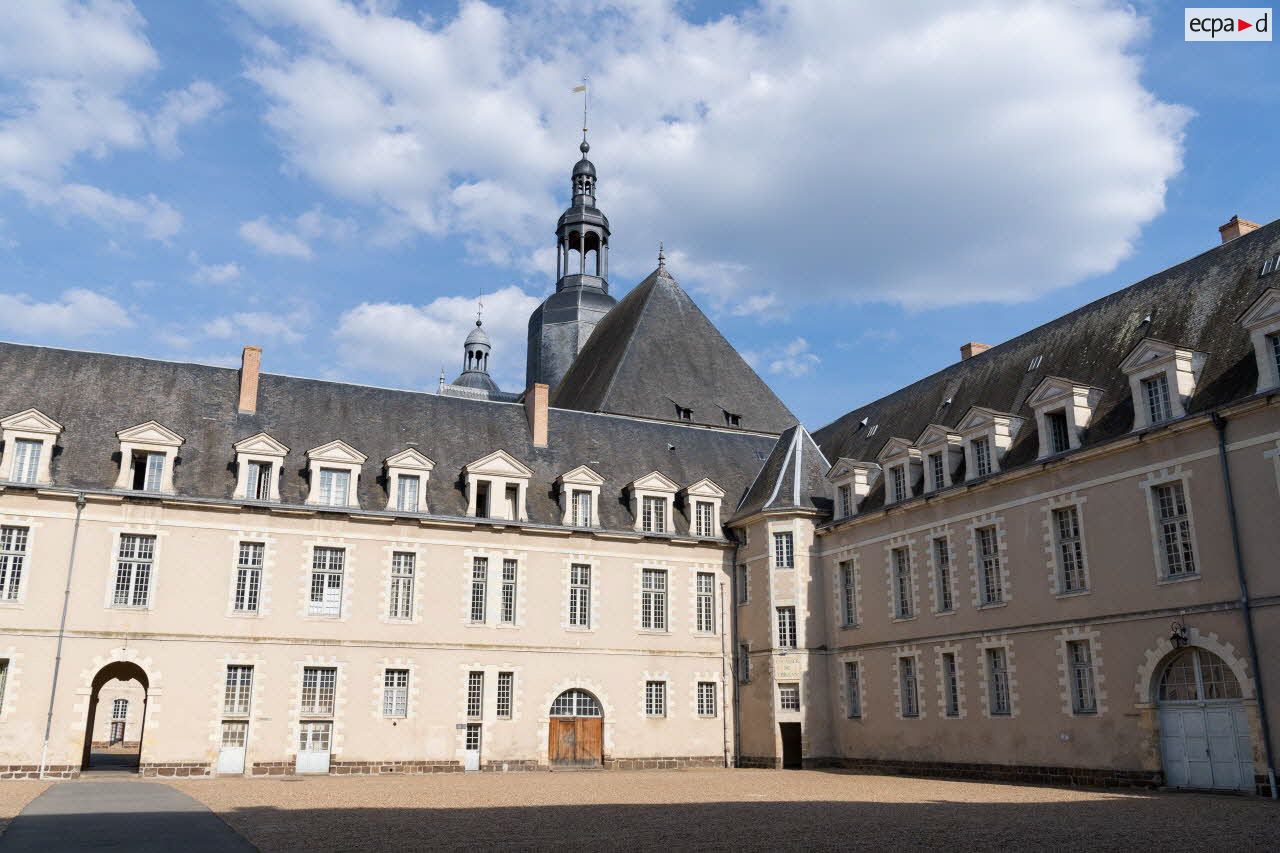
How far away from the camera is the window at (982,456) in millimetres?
23516

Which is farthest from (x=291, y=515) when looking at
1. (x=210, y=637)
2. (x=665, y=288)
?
(x=665, y=288)

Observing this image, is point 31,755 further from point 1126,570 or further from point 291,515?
point 1126,570

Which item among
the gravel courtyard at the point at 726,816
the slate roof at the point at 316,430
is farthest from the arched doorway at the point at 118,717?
the gravel courtyard at the point at 726,816

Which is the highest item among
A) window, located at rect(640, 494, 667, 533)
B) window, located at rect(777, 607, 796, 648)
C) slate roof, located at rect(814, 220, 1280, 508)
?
slate roof, located at rect(814, 220, 1280, 508)

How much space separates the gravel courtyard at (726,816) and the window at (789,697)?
237 inches

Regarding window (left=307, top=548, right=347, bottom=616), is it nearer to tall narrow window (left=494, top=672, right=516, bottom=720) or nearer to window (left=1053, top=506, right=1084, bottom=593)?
tall narrow window (left=494, top=672, right=516, bottom=720)

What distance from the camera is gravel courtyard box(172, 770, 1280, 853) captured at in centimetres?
1090

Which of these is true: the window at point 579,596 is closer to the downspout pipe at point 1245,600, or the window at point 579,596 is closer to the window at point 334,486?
the window at point 334,486

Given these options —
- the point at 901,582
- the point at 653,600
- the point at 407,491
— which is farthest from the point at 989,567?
the point at 407,491

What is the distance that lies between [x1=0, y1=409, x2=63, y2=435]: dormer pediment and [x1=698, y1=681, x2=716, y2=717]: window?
55.2 feet

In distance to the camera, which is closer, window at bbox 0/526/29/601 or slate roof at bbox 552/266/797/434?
window at bbox 0/526/29/601

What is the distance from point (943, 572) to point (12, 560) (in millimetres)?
20412

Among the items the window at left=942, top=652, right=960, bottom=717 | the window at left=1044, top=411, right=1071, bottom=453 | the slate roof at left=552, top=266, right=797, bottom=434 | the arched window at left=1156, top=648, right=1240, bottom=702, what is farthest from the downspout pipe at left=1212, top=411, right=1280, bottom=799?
the slate roof at left=552, top=266, right=797, bottom=434

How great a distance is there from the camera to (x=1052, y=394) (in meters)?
21.7
